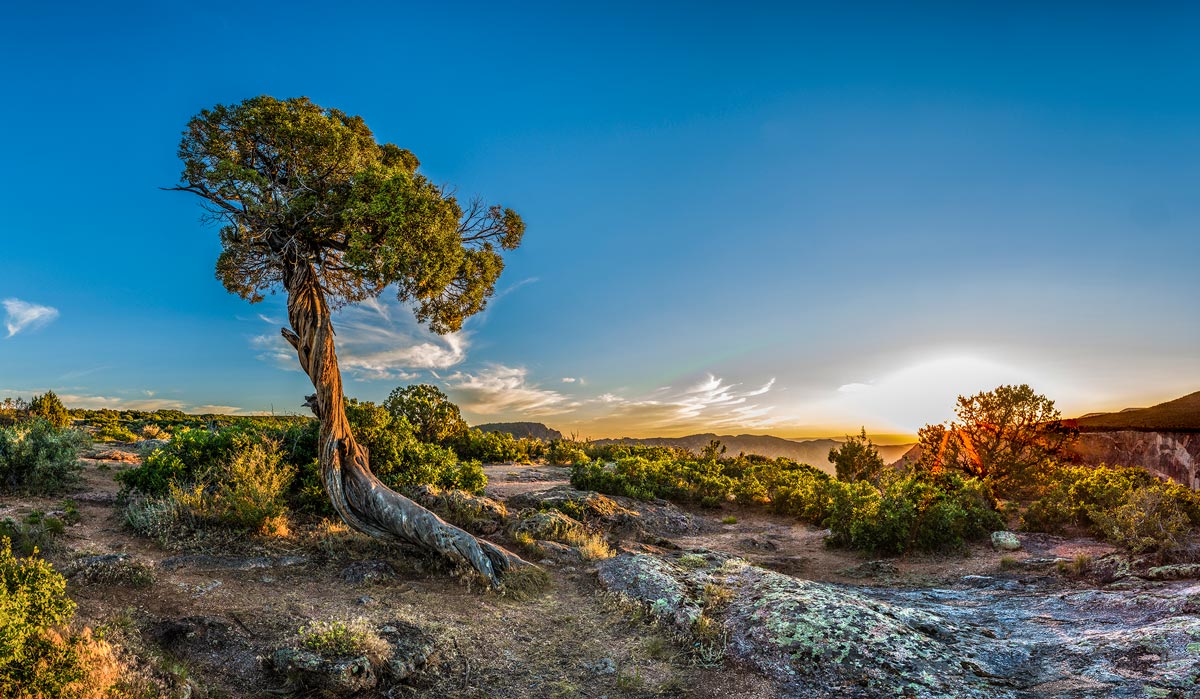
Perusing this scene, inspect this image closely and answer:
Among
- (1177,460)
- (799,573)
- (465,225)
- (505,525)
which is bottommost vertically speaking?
(799,573)

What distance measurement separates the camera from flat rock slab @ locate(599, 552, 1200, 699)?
5465mm

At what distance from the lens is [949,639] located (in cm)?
680

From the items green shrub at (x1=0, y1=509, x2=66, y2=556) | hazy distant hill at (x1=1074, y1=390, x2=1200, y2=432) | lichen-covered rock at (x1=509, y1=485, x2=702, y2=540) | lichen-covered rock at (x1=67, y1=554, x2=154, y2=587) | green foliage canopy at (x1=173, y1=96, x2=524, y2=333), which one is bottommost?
lichen-covered rock at (x1=509, y1=485, x2=702, y2=540)

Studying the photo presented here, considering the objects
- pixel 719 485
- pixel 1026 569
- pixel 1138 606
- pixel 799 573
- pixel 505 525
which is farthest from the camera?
pixel 719 485

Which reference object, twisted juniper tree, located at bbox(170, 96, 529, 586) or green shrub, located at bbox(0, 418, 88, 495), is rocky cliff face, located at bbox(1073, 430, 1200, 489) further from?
green shrub, located at bbox(0, 418, 88, 495)

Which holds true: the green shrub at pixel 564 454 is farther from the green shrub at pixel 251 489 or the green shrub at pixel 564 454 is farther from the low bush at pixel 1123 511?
the low bush at pixel 1123 511

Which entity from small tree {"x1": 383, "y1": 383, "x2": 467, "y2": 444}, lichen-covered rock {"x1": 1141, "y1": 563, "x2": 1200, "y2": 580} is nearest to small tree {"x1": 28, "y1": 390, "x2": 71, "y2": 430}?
small tree {"x1": 383, "y1": 383, "x2": 467, "y2": 444}

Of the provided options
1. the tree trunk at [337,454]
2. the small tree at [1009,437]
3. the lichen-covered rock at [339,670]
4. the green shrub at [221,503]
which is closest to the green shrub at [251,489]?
the green shrub at [221,503]

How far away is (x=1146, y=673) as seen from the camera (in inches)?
207

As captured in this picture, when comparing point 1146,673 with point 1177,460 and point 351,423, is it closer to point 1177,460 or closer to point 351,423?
point 351,423

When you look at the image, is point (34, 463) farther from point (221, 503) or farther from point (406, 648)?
point (406, 648)

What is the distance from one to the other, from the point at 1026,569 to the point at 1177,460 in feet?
48.0

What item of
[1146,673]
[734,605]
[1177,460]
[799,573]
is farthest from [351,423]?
[1177,460]

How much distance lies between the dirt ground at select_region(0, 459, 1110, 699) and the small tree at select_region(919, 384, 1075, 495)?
21.2ft
